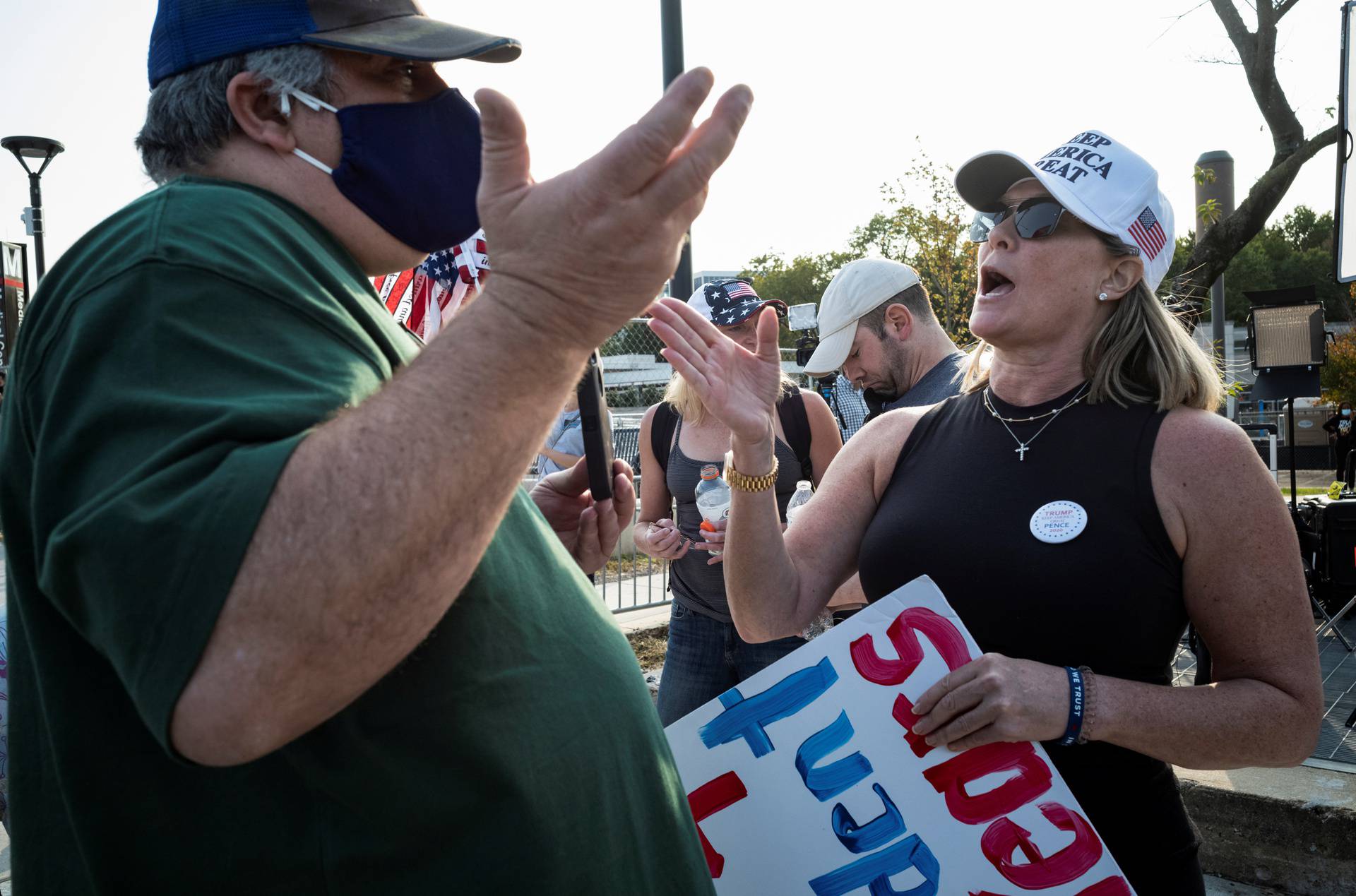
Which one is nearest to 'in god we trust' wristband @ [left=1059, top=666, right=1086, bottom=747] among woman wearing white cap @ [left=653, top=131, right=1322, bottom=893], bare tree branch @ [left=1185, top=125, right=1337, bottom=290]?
woman wearing white cap @ [left=653, top=131, right=1322, bottom=893]

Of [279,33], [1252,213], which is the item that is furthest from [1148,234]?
[1252,213]

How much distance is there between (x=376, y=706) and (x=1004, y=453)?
4.83 ft

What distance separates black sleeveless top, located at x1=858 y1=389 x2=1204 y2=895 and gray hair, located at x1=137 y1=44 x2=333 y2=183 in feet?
4.72

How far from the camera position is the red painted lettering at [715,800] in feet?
6.39

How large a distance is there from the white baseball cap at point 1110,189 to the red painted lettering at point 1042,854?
1.19 m

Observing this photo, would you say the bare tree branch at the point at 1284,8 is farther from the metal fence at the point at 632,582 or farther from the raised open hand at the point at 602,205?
the raised open hand at the point at 602,205

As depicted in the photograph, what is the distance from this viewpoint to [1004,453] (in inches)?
80.7

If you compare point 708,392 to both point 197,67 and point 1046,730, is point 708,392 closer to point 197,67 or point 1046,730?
point 1046,730

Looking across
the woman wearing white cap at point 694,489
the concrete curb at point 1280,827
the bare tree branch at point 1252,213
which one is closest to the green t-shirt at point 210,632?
the woman wearing white cap at point 694,489

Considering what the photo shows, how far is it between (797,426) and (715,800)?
2.18 m

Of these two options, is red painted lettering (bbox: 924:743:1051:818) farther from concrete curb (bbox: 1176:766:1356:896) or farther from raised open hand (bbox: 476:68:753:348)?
concrete curb (bbox: 1176:766:1356:896)

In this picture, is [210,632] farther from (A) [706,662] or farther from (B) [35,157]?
(B) [35,157]

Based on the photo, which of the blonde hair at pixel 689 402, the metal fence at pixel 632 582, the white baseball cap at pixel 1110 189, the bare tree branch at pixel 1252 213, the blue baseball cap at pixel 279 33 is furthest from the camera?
the metal fence at pixel 632 582

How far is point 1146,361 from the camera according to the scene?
2.06 m
